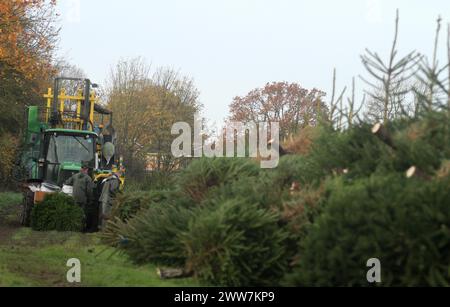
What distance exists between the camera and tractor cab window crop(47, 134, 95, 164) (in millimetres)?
19000

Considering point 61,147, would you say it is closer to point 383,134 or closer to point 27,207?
point 27,207

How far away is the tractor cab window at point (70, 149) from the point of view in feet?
62.3

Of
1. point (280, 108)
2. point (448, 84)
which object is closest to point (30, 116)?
point (448, 84)

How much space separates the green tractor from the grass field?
244 centimetres

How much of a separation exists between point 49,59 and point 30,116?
11.9 meters

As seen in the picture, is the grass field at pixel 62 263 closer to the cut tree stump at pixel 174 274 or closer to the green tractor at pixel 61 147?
the cut tree stump at pixel 174 274

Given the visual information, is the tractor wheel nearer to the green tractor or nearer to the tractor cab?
the green tractor

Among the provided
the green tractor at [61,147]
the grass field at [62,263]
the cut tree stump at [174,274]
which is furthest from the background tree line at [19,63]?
the cut tree stump at [174,274]

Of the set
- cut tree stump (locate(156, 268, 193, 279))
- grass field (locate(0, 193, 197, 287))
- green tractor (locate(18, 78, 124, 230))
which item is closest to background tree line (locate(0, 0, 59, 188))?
green tractor (locate(18, 78, 124, 230))

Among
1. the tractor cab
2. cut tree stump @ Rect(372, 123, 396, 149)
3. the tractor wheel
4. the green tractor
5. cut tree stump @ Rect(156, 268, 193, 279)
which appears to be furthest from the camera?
the tractor cab

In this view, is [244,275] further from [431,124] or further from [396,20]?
[396,20]
